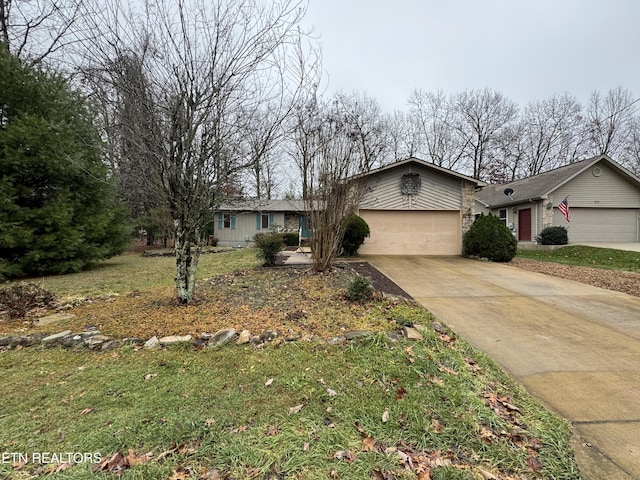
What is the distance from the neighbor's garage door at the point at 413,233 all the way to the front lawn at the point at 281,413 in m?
8.53

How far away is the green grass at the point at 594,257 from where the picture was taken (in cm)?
959

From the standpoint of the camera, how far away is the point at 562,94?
79.6 ft

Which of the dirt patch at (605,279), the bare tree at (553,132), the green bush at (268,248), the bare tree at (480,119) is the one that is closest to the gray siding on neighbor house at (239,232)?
the green bush at (268,248)

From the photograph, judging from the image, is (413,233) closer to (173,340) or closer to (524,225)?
(524,225)

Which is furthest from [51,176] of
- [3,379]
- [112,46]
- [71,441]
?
[71,441]

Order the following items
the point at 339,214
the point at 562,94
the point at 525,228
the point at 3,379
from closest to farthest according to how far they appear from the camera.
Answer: the point at 3,379 < the point at 339,214 < the point at 525,228 < the point at 562,94

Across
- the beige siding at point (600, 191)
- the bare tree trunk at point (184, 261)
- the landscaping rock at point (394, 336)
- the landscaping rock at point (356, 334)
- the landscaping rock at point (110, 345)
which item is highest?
the beige siding at point (600, 191)

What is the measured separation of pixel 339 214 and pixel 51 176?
8.48m

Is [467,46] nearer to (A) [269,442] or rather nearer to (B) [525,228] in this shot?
(B) [525,228]

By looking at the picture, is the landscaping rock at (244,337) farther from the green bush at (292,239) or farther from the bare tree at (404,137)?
the bare tree at (404,137)

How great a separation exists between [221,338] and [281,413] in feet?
4.67

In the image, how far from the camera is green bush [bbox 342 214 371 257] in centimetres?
1050

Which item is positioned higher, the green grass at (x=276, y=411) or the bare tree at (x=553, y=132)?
the bare tree at (x=553, y=132)

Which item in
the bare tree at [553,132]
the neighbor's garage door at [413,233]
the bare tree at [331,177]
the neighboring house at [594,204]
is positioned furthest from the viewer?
the bare tree at [553,132]
